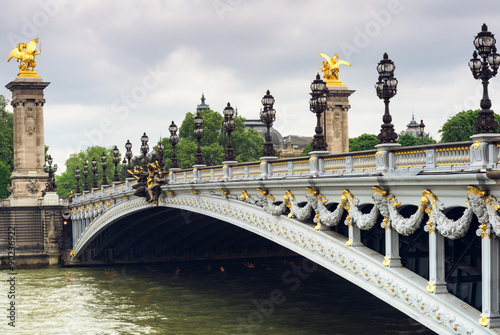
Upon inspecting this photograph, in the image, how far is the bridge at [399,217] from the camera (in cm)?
1591

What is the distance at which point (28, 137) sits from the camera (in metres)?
72.6

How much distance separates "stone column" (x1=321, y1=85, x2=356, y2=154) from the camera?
73062 millimetres

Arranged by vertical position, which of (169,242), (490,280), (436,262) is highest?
(436,262)

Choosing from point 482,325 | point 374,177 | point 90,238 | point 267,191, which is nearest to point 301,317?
point 267,191

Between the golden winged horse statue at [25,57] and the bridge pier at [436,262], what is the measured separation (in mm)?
60476

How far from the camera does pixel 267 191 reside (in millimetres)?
26922

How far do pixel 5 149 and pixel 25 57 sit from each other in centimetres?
1738

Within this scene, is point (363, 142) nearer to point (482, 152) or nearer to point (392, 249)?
point (392, 249)

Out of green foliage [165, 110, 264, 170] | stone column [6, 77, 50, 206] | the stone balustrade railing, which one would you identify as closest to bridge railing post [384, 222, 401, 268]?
the stone balustrade railing

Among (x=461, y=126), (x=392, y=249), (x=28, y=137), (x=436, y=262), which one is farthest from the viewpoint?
(x=28, y=137)

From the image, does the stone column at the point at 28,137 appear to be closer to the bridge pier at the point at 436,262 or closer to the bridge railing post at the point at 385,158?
the bridge railing post at the point at 385,158

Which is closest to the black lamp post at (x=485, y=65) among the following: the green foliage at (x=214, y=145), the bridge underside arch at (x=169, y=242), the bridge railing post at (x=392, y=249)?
the bridge railing post at (x=392, y=249)

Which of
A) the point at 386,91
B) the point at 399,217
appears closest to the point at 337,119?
the point at 386,91

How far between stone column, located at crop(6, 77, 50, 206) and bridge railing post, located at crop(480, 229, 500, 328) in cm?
5854
